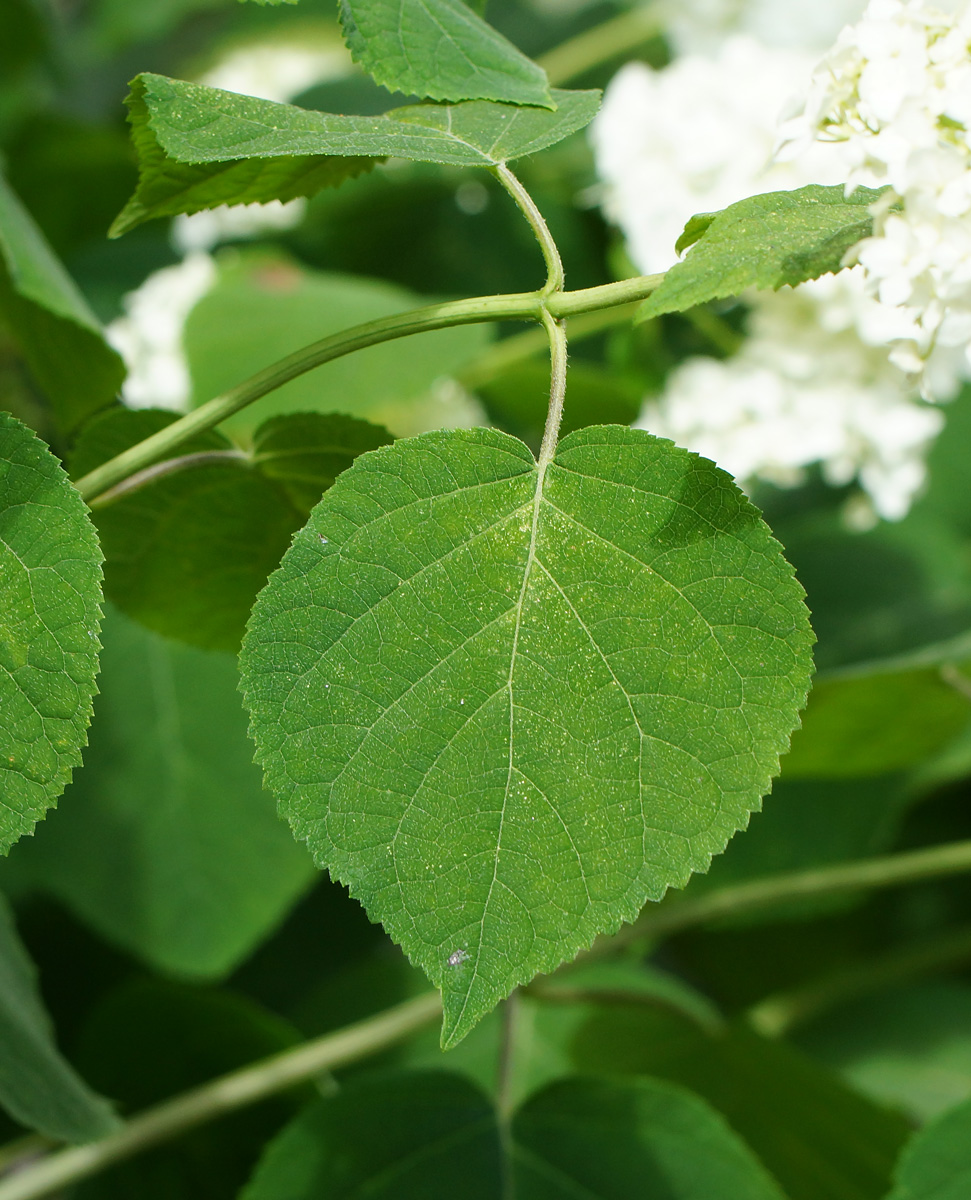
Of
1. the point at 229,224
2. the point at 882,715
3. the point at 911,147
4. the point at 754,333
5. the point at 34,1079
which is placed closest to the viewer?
the point at 911,147

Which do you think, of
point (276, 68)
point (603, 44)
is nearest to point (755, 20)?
point (603, 44)

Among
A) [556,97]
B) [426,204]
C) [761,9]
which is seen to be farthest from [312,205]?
[556,97]

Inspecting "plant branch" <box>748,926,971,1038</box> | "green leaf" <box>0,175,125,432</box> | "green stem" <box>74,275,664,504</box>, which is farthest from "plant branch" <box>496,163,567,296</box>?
"plant branch" <box>748,926,971,1038</box>

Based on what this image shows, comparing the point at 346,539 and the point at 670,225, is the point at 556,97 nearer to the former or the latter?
the point at 346,539

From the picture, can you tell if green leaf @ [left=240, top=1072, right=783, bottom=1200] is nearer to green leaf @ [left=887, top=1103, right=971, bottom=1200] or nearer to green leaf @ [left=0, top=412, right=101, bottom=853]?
green leaf @ [left=887, top=1103, right=971, bottom=1200]

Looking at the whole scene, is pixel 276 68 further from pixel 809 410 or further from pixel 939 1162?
pixel 939 1162

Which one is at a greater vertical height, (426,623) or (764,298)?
(426,623)
